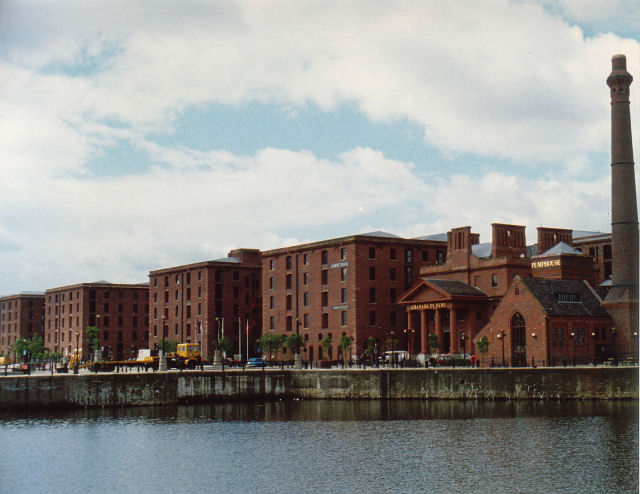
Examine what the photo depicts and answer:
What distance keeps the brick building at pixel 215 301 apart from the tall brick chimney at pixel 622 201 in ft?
197

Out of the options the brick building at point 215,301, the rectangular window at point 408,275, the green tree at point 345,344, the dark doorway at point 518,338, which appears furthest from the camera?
the brick building at point 215,301

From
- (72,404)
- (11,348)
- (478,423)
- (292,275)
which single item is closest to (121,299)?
(11,348)

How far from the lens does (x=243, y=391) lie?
238 feet

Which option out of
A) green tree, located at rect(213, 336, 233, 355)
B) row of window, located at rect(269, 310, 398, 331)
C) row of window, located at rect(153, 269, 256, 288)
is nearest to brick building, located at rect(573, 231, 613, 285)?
row of window, located at rect(269, 310, 398, 331)

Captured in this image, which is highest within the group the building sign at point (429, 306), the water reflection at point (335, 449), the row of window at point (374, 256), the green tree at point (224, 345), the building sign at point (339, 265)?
the row of window at point (374, 256)

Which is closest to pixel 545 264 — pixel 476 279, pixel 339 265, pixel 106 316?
pixel 476 279

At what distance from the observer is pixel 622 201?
269 ft

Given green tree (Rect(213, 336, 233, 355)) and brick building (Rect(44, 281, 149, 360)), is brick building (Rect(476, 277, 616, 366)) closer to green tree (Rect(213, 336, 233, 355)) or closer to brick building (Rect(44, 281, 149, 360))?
green tree (Rect(213, 336, 233, 355))

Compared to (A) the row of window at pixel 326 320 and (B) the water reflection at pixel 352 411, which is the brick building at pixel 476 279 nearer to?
(A) the row of window at pixel 326 320

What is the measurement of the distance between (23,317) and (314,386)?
403 feet

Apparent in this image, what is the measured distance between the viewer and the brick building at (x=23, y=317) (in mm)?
177875

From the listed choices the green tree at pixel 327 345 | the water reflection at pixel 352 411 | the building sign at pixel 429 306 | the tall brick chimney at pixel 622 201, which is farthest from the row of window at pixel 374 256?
the water reflection at pixel 352 411

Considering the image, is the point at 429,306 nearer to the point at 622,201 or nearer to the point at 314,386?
the point at 622,201

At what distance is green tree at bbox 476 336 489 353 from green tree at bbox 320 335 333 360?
83.1 feet
